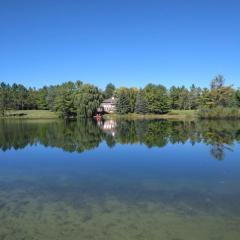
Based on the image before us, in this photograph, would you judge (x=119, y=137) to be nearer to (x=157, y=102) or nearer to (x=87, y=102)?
(x=87, y=102)

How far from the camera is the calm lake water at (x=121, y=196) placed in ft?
27.7

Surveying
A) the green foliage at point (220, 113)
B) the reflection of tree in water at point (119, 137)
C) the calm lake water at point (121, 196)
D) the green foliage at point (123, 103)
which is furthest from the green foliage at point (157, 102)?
the calm lake water at point (121, 196)

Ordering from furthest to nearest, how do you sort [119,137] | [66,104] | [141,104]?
[141,104]
[66,104]
[119,137]

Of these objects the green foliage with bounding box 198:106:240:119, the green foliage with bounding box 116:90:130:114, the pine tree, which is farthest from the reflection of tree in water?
the green foliage with bounding box 116:90:130:114

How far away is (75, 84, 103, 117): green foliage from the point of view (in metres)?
85.8

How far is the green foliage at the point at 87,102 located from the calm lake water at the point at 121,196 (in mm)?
64275

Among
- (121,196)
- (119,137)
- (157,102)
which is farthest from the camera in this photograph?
(157,102)

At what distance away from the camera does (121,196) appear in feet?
38.1

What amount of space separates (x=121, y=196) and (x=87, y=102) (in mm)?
75828

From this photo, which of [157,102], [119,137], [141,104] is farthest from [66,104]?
[119,137]

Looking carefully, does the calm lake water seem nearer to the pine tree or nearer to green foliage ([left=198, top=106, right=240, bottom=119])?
green foliage ([left=198, top=106, right=240, bottom=119])

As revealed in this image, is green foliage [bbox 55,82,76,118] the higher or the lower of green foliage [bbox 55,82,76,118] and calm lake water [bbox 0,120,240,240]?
the higher

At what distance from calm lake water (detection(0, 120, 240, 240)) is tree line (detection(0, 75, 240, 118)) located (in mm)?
66166

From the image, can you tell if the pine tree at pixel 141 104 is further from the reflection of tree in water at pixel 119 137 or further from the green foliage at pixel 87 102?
the reflection of tree in water at pixel 119 137
